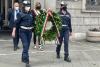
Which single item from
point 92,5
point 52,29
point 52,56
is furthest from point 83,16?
point 52,29

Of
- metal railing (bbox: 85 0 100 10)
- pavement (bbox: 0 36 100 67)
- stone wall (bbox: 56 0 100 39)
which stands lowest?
pavement (bbox: 0 36 100 67)

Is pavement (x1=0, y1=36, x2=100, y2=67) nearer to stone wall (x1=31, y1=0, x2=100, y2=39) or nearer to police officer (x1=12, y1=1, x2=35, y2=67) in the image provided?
police officer (x1=12, y1=1, x2=35, y2=67)

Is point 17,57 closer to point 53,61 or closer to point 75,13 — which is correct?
point 53,61

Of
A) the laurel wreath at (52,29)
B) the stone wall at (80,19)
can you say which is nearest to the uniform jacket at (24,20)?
the laurel wreath at (52,29)

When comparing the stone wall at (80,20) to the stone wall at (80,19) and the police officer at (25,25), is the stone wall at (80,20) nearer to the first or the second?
the stone wall at (80,19)

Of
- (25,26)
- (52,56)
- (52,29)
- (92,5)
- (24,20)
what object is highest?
(92,5)

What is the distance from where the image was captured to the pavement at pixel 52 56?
866 centimetres

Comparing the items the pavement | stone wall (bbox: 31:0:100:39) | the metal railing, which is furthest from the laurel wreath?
the metal railing

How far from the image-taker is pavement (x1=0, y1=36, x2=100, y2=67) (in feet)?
28.4

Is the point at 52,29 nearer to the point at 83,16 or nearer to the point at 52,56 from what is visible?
the point at 52,56

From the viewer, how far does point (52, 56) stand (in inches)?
386

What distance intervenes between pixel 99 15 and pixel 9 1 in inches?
368

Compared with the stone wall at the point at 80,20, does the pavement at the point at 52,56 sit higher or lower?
lower

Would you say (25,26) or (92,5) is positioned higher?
(92,5)
